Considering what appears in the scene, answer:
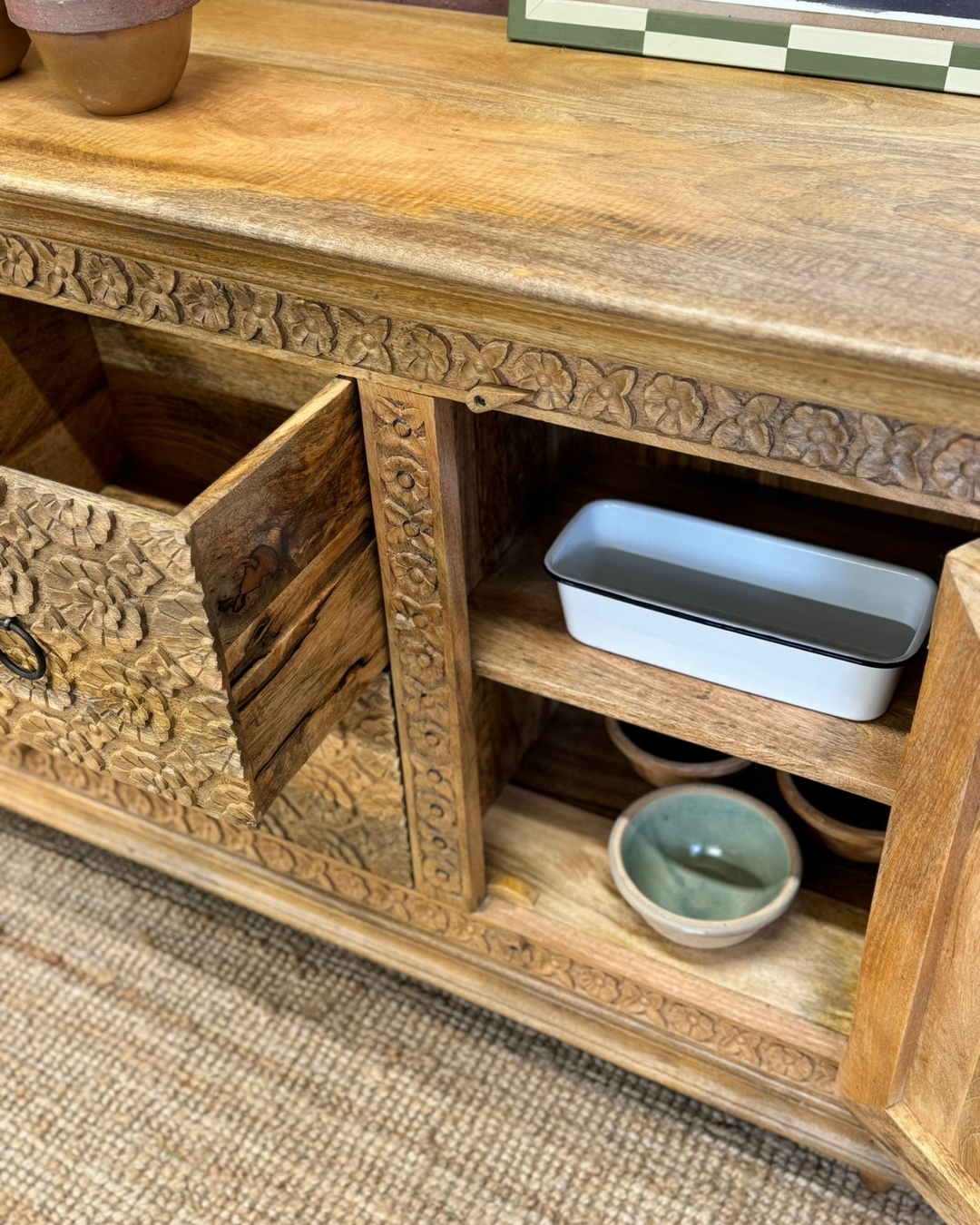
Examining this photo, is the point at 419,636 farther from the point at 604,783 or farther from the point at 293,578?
the point at 604,783

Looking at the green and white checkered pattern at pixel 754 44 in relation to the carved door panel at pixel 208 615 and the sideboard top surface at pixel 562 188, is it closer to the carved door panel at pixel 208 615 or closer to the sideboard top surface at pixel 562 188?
the sideboard top surface at pixel 562 188

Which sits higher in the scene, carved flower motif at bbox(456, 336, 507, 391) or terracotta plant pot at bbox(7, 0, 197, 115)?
terracotta plant pot at bbox(7, 0, 197, 115)

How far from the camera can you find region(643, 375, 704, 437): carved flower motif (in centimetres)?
62

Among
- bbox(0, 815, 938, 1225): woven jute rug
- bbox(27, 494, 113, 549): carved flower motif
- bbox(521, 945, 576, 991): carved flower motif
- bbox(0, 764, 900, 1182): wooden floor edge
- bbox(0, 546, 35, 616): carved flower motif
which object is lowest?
bbox(0, 815, 938, 1225): woven jute rug

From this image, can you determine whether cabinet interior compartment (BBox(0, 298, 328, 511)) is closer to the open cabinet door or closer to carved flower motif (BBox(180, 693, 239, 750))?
carved flower motif (BBox(180, 693, 239, 750))

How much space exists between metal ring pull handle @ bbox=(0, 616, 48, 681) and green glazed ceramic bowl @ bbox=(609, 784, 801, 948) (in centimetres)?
48

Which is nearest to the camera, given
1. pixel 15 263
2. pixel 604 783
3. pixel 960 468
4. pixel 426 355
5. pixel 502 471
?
pixel 960 468

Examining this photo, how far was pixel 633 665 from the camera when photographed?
0.85 metres

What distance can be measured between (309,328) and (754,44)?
1.30ft

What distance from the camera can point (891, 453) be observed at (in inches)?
23.4

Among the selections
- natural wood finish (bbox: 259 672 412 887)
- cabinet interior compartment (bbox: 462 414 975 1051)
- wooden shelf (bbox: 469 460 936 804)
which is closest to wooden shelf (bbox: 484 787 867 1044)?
cabinet interior compartment (bbox: 462 414 975 1051)

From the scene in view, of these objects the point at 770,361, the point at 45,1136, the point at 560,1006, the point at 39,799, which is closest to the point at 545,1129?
the point at 560,1006

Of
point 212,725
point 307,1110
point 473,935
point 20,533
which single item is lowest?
point 307,1110

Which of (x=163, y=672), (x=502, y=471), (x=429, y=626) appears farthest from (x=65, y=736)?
(x=502, y=471)
